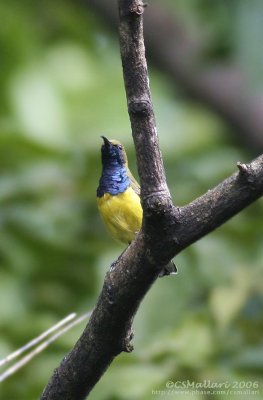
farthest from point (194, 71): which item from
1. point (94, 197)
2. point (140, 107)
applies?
point (140, 107)

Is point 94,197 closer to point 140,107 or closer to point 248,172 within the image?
point 140,107

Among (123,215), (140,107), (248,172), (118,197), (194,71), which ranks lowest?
(248,172)

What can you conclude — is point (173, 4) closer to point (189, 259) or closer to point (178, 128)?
point (178, 128)

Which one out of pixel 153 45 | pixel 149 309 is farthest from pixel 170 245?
pixel 153 45

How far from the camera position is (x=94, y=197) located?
18.2 feet

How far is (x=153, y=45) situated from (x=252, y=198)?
5503 mm

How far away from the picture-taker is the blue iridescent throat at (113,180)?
4.60 m

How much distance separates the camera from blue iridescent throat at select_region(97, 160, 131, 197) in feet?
15.1

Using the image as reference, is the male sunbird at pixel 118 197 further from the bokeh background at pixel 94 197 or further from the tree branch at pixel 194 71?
the tree branch at pixel 194 71

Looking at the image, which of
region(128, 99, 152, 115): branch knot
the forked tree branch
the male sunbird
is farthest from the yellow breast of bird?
region(128, 99, 152, 115): branch knot

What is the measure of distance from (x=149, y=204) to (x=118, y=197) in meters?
2.03

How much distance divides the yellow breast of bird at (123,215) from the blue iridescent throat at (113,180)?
1.3 inches

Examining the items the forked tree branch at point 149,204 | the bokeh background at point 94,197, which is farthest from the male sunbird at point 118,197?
the forked tree branch at point 149,204

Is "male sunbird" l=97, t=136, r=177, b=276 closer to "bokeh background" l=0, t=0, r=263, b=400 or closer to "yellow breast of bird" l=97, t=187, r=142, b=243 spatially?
"yellow breast of bird" l=97, t=187, r=142, b=243
